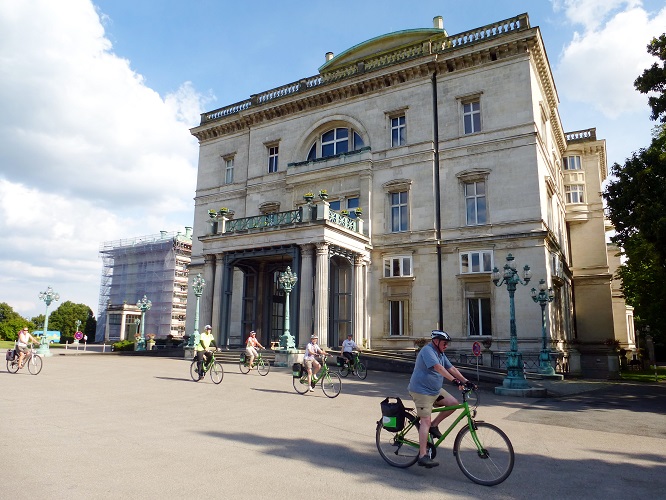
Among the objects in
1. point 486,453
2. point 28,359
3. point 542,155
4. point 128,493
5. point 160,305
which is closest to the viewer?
point 128,493

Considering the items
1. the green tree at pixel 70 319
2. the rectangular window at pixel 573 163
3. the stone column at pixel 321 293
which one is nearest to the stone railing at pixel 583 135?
the rectangular window at pixel 573 163

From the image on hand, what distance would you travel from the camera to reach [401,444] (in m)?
6.89

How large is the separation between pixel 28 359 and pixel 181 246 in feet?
220

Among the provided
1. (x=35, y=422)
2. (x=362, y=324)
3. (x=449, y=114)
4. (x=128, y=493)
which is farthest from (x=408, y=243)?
(x=128, y=493)

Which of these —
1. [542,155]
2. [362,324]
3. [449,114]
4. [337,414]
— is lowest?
[337,414]

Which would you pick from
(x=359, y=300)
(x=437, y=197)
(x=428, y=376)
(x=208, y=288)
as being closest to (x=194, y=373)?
(x=208, y=288)

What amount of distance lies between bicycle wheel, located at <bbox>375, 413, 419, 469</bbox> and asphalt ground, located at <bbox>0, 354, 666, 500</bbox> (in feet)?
0.43

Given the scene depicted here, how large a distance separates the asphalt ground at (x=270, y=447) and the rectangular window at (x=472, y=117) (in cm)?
1732

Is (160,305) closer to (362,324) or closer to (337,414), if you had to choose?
(362,324)

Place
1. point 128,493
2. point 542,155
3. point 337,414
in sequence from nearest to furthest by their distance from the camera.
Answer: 1. point 128,493
2. point 337,414
3. point 542,155

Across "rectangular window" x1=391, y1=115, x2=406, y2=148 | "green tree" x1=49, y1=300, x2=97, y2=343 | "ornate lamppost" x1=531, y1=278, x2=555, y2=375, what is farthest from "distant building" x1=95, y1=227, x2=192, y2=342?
"ornate lamppost" x1=531, y1=278, x2=555, y2=375

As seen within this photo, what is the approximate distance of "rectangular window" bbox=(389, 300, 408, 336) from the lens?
27.6m

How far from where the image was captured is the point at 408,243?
27812 mm

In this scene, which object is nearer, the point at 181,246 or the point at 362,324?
the point at 362,324
